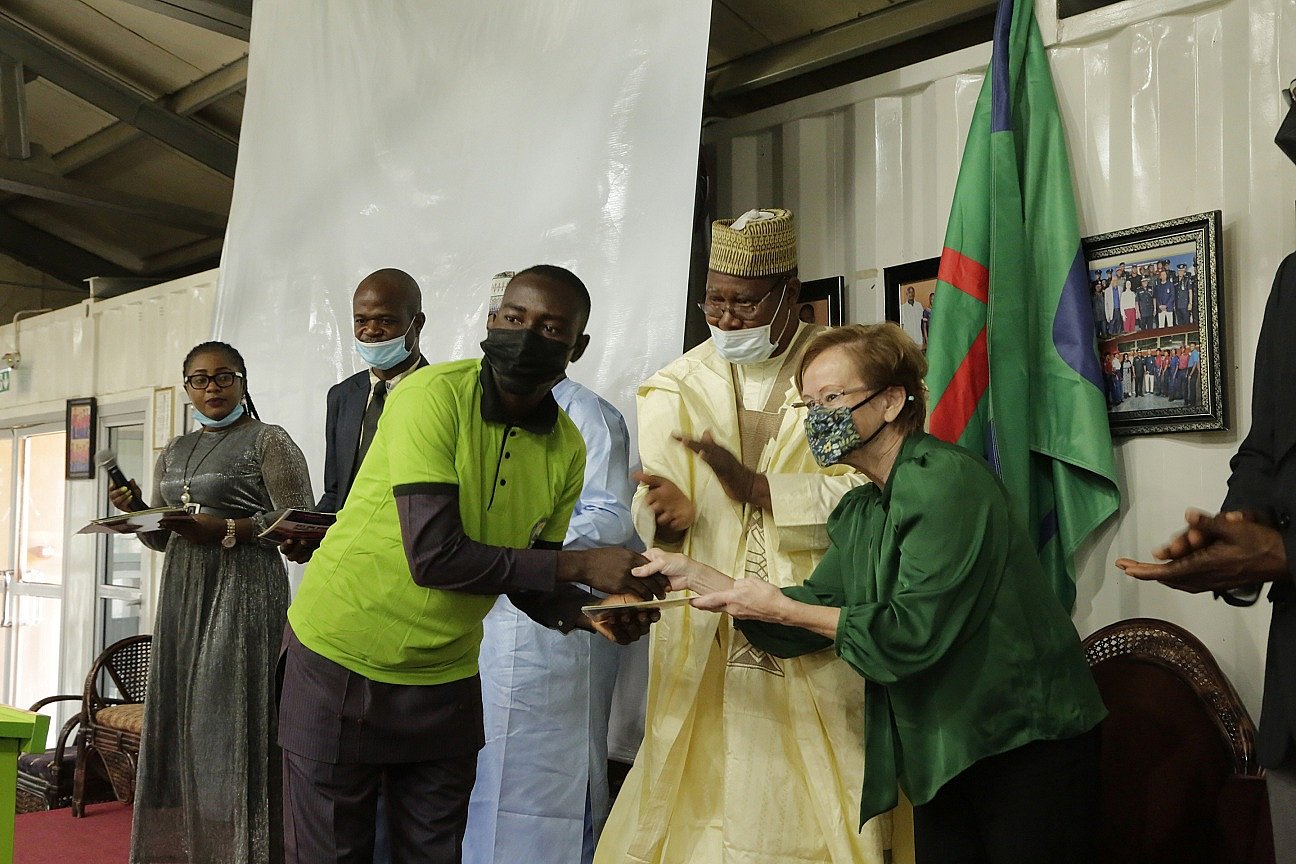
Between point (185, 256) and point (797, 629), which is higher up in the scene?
point (185, 256)

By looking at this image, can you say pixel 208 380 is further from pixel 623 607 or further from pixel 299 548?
pixel 623 607

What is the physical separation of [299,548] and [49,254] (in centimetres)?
839

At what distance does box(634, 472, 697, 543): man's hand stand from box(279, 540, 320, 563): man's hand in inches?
35.9

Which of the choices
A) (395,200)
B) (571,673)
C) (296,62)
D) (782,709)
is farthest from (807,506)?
(296,62)

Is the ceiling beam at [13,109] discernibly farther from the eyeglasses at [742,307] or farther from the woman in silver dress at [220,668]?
the eyeglasses at [742,307]

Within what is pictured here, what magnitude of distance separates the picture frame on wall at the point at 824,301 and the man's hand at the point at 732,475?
133 cm

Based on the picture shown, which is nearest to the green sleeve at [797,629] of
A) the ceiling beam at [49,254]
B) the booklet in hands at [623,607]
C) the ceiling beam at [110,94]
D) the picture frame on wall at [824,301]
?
the booklet in hands at [623,607]

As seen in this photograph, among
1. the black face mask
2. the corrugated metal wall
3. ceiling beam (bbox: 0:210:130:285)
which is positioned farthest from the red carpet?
ceiling beam (bbox: 0:210:130:285)

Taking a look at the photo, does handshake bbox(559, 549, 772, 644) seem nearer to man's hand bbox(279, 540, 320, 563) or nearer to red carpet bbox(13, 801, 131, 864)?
man's hand bbox(279, 540, 320, 563)

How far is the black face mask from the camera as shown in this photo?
2148 millimetres

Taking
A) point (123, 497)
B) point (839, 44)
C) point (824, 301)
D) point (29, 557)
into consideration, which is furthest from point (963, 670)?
point (29, 557)

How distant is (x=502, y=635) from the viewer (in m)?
3.16

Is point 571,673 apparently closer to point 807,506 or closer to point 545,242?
point 807,506

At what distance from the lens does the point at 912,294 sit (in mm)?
3643
